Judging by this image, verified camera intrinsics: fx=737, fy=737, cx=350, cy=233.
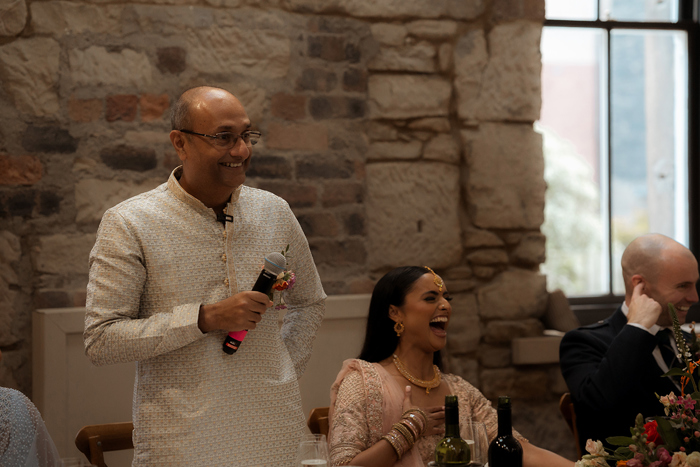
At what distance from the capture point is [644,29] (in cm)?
418

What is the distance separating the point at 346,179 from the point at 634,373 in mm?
1562

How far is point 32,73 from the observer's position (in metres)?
3.07

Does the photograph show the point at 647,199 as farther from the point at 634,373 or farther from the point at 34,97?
the point at 34,97

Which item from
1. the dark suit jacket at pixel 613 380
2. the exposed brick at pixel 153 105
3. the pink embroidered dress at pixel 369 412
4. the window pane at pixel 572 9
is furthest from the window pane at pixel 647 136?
the exposed brick at pixel 153 105

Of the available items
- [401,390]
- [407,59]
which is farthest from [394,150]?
[401,390]

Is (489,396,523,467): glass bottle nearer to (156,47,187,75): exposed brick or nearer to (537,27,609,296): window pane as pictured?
(156,47,187,75): exposed brick

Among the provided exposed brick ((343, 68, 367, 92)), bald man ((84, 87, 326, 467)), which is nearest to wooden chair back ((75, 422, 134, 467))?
bald man ((84, 87, 326, 467))

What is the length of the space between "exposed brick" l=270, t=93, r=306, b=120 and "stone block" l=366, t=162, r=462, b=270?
42 cm

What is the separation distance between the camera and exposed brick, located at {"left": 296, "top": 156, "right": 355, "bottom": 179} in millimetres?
3447

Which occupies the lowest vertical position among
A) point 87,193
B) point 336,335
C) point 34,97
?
point 336,335

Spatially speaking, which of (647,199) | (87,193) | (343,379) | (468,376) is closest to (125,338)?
(343,379)

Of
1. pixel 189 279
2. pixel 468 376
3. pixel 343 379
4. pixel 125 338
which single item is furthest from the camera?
pixel 468 376

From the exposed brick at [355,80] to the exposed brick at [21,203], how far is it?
4.84 feet

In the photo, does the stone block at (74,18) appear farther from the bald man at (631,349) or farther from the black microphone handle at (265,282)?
the bald man at (631,349)
